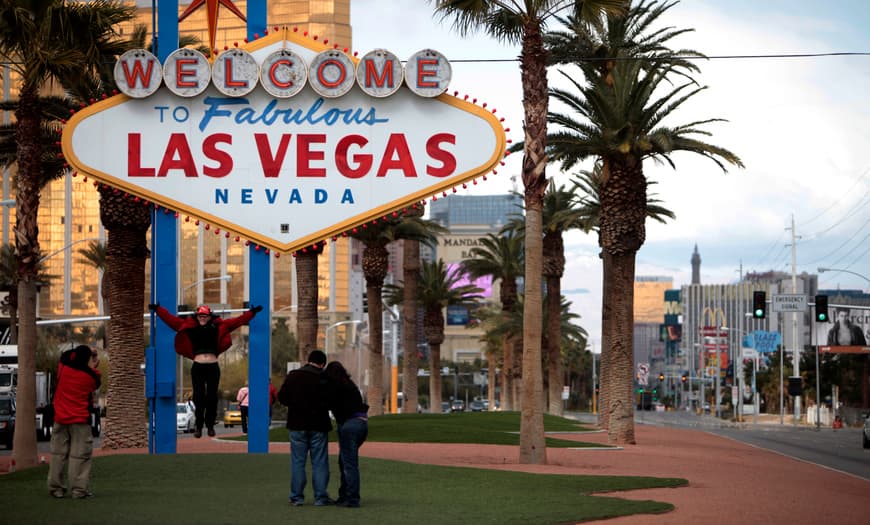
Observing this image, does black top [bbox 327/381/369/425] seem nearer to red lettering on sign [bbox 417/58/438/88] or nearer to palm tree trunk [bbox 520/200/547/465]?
red lettering on sign [bbox 417/58/438/88]

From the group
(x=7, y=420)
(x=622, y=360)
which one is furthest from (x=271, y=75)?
(x=7, y=420)

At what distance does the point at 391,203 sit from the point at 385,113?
5.65 ft

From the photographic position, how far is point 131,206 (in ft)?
103

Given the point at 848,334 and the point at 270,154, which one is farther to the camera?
the point at 848,334

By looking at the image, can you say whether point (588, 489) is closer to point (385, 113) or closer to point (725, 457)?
point (385, 113)

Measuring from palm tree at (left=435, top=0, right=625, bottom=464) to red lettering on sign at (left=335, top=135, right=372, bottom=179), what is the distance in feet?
14.1

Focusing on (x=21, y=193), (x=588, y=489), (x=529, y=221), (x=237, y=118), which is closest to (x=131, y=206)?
(x=21, y=193)

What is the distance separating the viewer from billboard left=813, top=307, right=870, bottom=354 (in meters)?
108

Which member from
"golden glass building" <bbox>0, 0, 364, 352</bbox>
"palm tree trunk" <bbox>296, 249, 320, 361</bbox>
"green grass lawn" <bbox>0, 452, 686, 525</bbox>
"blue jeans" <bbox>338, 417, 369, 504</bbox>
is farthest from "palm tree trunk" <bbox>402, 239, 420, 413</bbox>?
"golden glass building" <bbox>0, 0, 364, 352</bbox>

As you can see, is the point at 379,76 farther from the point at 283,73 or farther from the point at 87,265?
the point at 87,265

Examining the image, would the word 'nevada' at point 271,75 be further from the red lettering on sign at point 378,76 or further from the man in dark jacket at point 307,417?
the man in dark jacket at point 307,417

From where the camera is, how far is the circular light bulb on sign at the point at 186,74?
22.9 metres

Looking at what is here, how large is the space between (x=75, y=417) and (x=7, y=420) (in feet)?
83.7

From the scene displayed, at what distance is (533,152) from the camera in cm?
2631
